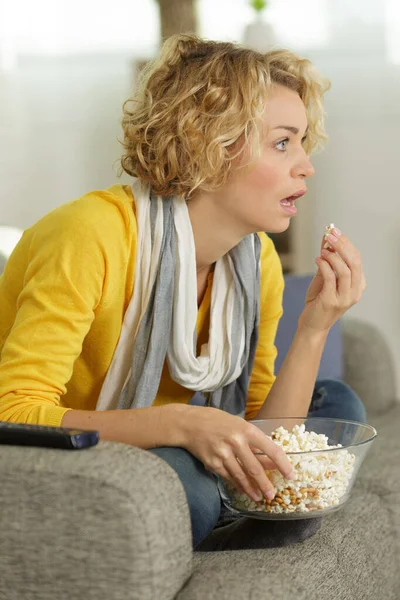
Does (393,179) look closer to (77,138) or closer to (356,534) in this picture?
(77,138)

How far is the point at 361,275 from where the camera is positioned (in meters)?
1.52

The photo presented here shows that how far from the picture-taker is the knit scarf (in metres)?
1.46

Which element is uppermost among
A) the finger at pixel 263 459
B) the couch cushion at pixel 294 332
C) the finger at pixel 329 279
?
the finger at pixel 329 279

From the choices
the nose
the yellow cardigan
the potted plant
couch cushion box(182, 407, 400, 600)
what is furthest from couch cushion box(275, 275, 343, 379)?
the potted plant

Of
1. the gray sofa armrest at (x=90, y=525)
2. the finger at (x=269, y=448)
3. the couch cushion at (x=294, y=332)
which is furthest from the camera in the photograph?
the couch cushion at (x=294, y=332)

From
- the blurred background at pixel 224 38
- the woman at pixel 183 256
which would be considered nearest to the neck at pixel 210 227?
the woman at pixel 183 256

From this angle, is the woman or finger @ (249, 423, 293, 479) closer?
finger @ (249, 423, 293, 479)

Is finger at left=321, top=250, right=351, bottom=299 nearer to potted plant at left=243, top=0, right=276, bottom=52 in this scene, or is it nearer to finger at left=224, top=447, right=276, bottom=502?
finger at left=224, top=447, right=276, bottom=502

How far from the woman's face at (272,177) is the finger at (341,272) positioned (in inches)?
3.8

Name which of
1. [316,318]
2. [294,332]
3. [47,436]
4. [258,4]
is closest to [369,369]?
[294,332]

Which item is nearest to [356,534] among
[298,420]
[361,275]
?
[298,420]

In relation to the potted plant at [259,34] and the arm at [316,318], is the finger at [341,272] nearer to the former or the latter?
the arm at [316,318]

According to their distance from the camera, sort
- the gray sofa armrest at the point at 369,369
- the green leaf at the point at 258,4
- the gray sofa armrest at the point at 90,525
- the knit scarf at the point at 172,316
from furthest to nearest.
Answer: the green leaf at the point at 258,4
the gray sofa armrest at the point at 369,369
the knit scarf at the point at 172,316
the gray sofa armrest at the point at 90,525

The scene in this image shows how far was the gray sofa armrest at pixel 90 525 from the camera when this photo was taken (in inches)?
39.3
